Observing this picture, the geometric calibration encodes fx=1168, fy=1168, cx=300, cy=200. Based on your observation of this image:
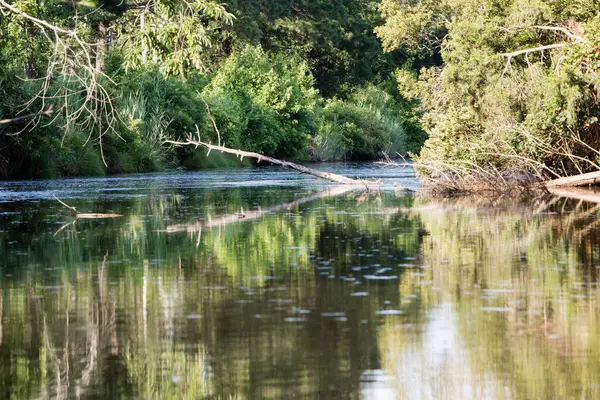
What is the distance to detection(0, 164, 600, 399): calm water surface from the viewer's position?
784 cm

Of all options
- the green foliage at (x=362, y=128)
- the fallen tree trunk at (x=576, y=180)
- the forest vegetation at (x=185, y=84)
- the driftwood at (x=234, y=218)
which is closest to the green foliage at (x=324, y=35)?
the forest vegetation at (x=185, y=84)

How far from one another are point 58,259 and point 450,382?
8.89m

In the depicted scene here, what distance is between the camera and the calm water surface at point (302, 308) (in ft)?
25.7

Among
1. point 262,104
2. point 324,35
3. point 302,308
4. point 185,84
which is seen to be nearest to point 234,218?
point 302,308

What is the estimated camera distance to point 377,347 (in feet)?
29.2

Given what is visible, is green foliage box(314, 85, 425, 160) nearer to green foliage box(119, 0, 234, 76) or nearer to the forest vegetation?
the forest vegetation

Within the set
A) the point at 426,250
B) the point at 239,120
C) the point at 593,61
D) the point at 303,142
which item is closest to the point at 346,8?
the point at 303,142

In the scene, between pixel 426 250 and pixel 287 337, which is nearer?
pixel 287 337

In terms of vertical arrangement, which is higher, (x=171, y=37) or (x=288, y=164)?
(x=171, y=37)

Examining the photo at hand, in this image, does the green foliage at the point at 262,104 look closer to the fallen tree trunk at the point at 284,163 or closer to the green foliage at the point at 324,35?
the green foliage at the point at 324,35

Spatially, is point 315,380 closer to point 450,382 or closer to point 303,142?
point 450,382

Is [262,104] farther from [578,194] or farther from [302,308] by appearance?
[302,308]

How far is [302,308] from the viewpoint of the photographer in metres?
10.9

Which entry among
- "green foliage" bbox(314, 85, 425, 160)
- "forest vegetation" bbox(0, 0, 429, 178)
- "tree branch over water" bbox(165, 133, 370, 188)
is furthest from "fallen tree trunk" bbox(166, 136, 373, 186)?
"green foliage" bbox(314, 85, 425, 160)
